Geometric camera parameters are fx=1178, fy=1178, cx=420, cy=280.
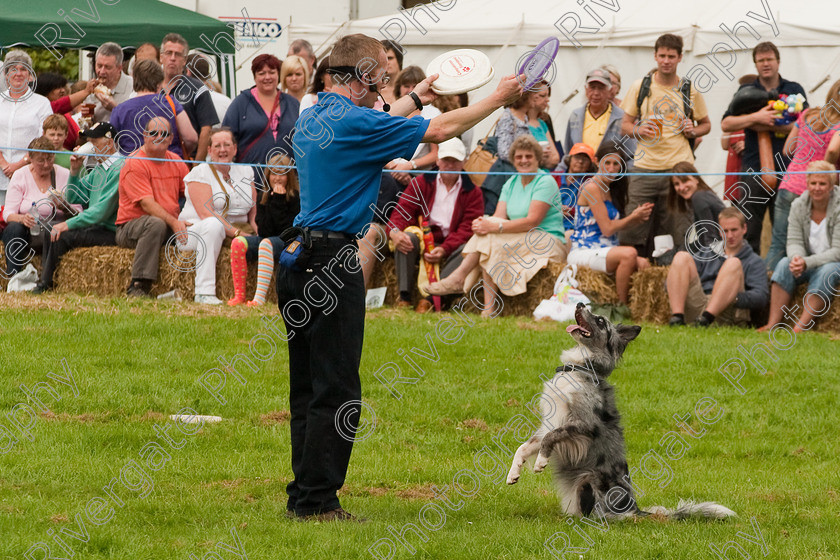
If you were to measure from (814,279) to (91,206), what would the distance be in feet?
29.4

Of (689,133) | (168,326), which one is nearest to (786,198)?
(689,133)

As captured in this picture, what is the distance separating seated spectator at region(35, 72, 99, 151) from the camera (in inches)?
634

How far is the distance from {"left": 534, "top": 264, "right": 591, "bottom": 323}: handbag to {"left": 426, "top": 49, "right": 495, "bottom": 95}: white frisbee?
5995mm

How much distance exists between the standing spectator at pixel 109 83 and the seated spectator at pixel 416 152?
4.12 m

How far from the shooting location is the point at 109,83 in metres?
16.5

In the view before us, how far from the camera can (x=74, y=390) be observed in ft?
34.1

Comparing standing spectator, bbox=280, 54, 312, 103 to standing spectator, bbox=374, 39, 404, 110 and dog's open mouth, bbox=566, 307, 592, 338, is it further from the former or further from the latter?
dog's open mouth, bbox=566, 307, 592, 338

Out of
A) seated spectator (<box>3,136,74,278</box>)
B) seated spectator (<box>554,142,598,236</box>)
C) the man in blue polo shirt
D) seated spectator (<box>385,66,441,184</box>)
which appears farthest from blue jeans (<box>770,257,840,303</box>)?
seated spectator (<box>3,136,74,278</box>)

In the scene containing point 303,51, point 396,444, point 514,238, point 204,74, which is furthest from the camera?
point 204,74

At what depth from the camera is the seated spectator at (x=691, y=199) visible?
14250 millimetres

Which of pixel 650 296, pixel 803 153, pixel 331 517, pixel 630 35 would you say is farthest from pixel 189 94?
pixel 331 517

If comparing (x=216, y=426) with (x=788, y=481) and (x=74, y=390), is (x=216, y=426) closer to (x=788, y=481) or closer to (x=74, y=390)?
(x=74, y=390)

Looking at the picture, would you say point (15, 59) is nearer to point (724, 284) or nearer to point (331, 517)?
point (724, 284)

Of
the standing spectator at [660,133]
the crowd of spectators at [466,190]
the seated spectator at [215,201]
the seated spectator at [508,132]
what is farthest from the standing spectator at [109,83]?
the standing spectator at [660,133]
